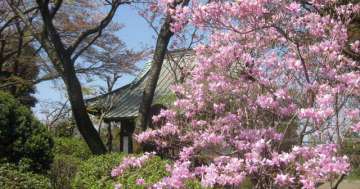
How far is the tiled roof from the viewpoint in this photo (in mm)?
18516

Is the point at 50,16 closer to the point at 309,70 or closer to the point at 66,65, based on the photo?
the point at 66,65

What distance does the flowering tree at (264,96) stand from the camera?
12.7ft

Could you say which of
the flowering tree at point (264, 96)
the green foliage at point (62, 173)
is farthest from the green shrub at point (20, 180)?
the flowering tree at point (264, 96)

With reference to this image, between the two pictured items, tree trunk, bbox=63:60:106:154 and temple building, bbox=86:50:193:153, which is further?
temple building, bbox=86:50:193:153

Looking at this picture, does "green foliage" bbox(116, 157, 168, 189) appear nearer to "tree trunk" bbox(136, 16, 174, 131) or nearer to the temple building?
"tree trunk" bbox(136, 16, 174, 131)

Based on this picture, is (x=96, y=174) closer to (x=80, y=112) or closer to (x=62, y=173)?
(x=62, y=173)

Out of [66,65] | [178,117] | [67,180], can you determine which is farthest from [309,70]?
[66,65]

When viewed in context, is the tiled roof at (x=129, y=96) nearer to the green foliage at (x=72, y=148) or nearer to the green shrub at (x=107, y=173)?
the green foliage at (x=72, y=148)

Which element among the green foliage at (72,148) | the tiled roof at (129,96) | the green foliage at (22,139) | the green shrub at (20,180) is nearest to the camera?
the green shrub at (20,180)

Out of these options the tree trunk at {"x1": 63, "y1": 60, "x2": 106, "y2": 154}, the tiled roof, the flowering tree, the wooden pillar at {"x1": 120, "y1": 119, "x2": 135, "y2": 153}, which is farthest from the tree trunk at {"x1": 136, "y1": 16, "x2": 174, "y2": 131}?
the wooden pillar at {"x1": 120, "y1": 119, "x2": 135, "y2": 153}

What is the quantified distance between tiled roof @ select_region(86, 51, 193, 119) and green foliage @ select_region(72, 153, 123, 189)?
9001 mm

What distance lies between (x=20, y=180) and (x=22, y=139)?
4.45 ft

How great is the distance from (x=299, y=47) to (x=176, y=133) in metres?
1.59

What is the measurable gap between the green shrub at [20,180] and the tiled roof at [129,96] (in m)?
10.0
